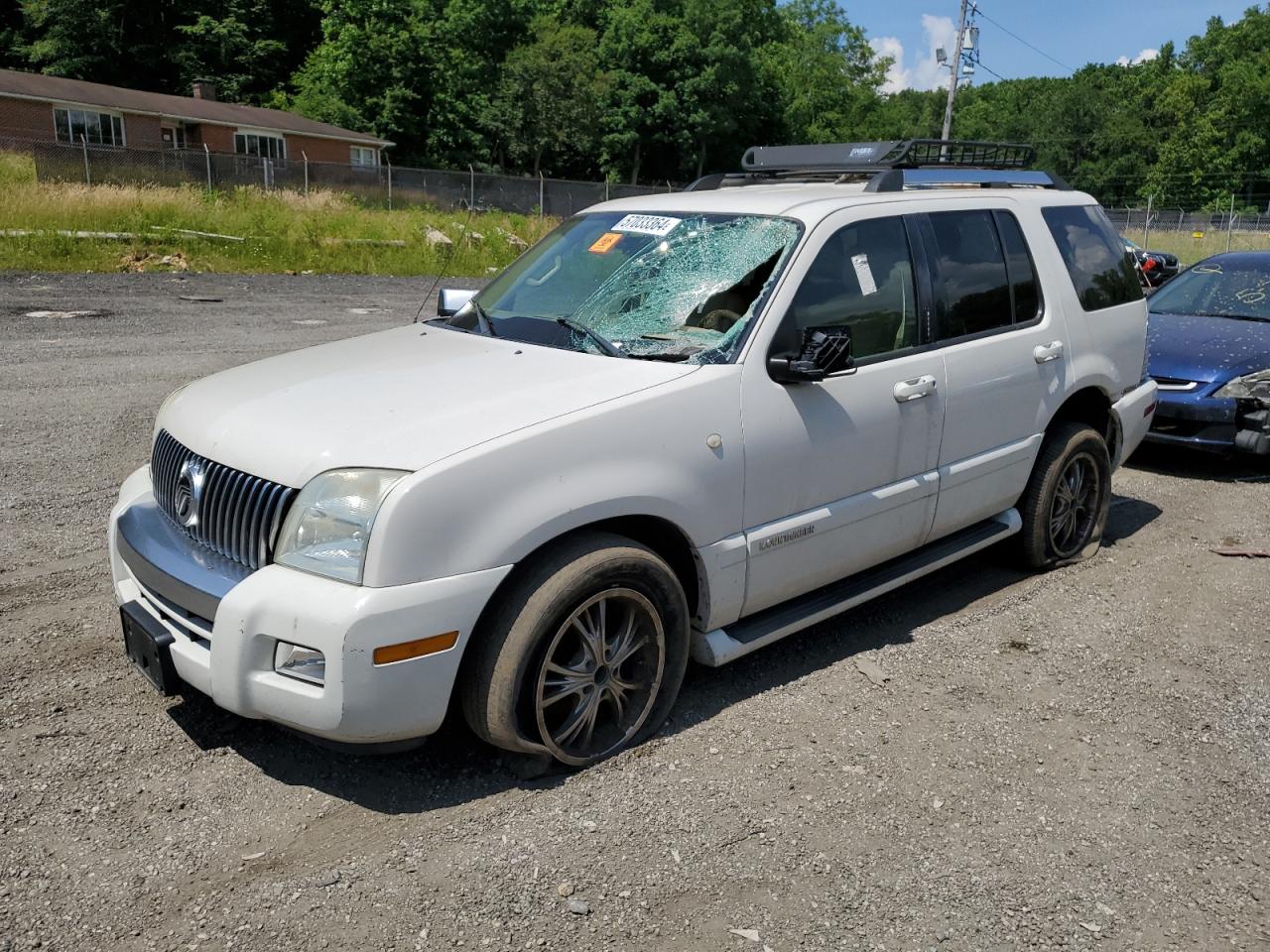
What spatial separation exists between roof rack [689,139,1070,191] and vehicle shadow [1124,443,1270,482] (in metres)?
3.20

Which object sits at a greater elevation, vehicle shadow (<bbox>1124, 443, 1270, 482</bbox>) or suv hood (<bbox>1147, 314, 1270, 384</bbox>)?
suv hood (<bbox>1147, 314, 1270, 384</bbox>)

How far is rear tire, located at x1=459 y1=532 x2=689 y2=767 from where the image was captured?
3.27m

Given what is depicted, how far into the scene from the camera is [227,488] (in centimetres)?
339

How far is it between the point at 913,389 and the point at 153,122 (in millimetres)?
46140

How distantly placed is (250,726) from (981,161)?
478cm

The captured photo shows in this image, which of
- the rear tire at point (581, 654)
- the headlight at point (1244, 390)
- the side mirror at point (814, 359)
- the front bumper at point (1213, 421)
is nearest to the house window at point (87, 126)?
the front bumper at point (1213, 421)

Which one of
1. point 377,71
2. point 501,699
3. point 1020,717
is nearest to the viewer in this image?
point 501,699

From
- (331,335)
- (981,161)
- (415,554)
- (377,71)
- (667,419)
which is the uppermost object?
(377,71)

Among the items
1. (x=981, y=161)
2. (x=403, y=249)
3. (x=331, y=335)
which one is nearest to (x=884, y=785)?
(x=981, y=161)

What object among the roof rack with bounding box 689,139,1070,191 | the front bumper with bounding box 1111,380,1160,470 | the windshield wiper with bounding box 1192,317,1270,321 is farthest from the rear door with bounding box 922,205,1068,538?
the windshield wiper with bounding box 1192,317,1270,321

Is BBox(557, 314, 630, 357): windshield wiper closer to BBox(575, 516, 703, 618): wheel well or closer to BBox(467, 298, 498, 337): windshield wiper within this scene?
BBox(467, 298, 498, 337): windshield wiper

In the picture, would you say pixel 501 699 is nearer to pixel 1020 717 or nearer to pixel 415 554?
pixel 415 554

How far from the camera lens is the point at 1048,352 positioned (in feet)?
17.1

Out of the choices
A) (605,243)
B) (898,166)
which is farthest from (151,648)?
(898,166)
